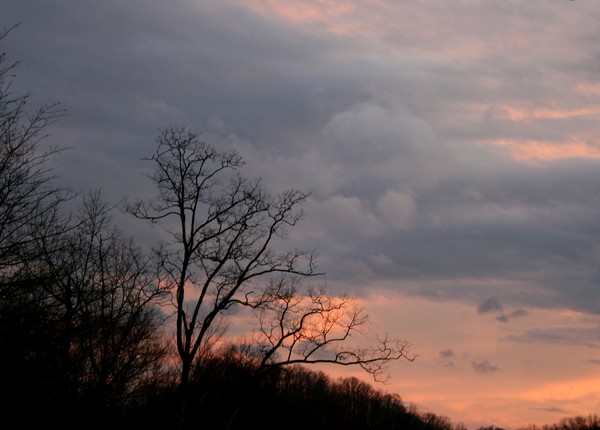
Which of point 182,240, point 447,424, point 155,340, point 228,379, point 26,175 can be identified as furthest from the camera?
point 447,424

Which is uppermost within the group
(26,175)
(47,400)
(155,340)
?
(155,340)

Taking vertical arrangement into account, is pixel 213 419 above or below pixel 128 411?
above

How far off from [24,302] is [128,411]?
365 inches

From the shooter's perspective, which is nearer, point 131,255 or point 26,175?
point 26,175

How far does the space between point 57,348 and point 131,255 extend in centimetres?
2540

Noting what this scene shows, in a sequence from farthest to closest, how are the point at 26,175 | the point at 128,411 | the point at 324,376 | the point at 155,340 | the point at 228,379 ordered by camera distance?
the point at 324,376
the point at 228,379
the point at 155,340
the point at 128,411
the point at 26,175

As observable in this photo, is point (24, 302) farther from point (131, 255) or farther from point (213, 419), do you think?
point (213, 419)

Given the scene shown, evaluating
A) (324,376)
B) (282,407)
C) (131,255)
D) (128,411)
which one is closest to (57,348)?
(128,411)

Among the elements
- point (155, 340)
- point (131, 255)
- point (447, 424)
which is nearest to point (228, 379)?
point (155, 340)

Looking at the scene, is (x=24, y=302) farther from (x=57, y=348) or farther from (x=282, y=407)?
(x=282, y=407)

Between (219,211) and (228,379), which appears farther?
(228,379)

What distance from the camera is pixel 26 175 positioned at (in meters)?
16.0

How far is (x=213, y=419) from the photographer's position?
56.9m

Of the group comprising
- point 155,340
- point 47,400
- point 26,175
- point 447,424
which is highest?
point 447,424
